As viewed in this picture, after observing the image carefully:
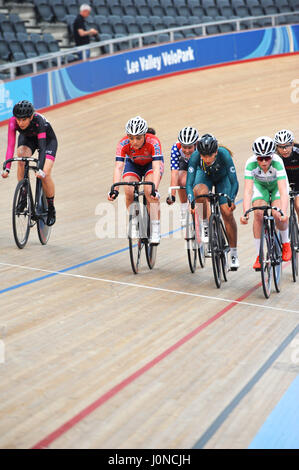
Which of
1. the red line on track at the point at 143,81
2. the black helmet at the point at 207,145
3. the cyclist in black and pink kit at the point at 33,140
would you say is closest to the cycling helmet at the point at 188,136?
the black helmet at the point at 207,145

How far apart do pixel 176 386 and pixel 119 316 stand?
3.70 ft

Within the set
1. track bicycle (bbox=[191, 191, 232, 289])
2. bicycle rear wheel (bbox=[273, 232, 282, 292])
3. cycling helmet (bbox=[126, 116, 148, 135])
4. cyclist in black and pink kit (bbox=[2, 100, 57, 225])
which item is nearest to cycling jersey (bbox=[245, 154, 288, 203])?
track bicycle (bbox=[191, 191, 232, 289])

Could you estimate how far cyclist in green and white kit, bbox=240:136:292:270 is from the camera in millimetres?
4641

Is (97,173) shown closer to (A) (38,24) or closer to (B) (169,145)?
(B) (169,145)

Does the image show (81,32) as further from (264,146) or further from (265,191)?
(264,146)

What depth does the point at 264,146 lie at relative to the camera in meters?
4.62

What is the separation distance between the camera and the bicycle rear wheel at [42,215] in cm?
598

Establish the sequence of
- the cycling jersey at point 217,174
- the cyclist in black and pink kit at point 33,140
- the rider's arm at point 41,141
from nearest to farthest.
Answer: the cycling jersey at point 217,174, the cyclist in black and pink kit at point 33,140, the rider's arm at point 41,141

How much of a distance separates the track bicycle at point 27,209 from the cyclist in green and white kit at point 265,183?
80.3 inches

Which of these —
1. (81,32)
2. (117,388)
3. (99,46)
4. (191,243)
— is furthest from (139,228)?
(99,46)

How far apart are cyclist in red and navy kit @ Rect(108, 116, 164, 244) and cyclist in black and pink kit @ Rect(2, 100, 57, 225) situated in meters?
0.78

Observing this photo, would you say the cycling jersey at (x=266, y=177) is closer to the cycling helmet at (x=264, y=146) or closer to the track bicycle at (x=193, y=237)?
the cycling helmet at (x=264, y=146)

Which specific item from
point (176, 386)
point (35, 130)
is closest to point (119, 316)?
point (176, 386)

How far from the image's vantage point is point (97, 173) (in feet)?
31.4
